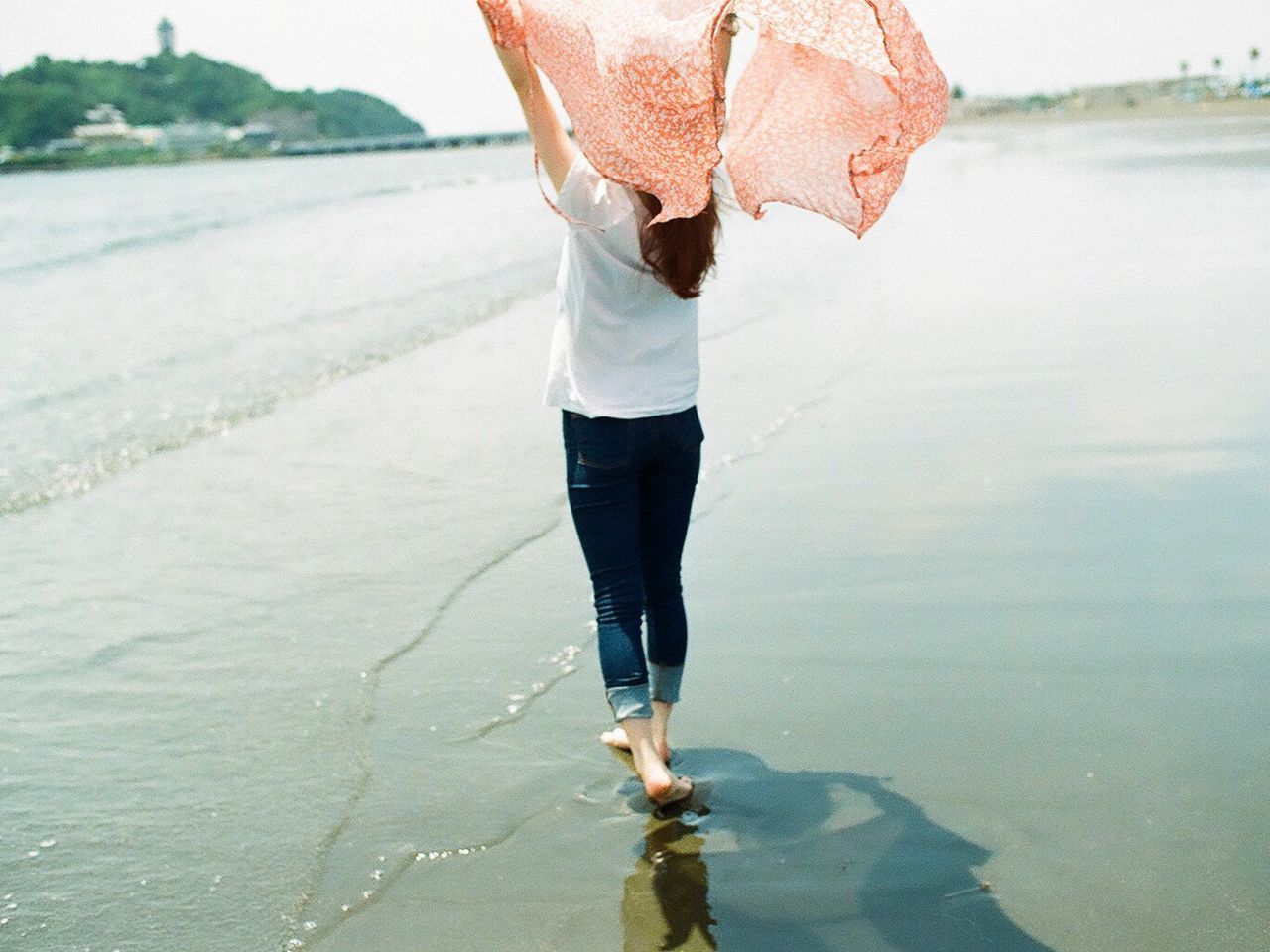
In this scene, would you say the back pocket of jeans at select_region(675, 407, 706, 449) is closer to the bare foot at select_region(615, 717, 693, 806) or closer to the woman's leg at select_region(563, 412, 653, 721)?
the woman's leg at select_region(563, 412, 653, 721)

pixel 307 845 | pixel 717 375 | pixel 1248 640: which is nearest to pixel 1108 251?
pixel 717 375

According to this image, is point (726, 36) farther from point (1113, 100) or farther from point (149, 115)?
point (149, 115)

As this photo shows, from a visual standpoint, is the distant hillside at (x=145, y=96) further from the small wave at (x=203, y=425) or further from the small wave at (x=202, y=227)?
the small wave at (x=203, y=425)

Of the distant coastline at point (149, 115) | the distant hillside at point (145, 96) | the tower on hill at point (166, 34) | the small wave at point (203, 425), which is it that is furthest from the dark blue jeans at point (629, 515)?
the tower on hill at point (166, 34)

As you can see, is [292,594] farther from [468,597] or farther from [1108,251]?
[1108,251]

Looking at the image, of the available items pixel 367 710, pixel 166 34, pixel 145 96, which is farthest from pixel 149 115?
pixel 367 710

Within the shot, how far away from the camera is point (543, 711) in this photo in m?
4.13

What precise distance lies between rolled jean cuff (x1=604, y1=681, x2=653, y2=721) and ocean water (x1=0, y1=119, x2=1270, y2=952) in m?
0.32

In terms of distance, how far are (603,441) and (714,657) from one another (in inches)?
56.1

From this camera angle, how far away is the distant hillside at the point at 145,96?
4636 inches

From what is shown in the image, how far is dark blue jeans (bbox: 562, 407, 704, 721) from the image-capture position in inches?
126

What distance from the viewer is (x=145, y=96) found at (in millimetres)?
139250

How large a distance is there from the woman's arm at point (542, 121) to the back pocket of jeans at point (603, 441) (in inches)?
22.5

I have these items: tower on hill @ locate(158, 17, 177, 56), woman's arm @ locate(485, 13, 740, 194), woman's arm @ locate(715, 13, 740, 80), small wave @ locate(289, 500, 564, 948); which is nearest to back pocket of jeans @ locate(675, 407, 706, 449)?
woman's arm @ locate(485, 13, 740, 194)
